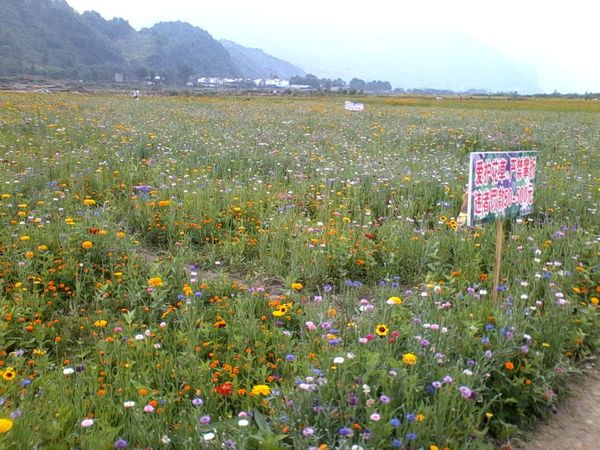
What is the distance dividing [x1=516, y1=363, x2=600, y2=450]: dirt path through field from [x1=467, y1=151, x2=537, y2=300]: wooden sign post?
83 cm

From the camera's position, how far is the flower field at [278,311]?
2469 mm

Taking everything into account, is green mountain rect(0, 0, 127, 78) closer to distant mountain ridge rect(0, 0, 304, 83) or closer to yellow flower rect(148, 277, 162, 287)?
distant mountain ridge rect(0, 0, 304, 83)

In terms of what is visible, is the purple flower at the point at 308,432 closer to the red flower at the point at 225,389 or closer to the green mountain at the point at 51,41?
the red flower at the point at 225,389

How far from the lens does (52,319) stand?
374cm

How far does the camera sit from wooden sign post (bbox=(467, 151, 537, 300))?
3.77 m

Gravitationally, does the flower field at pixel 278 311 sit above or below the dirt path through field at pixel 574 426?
above

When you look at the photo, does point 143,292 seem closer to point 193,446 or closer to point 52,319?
point 52,319

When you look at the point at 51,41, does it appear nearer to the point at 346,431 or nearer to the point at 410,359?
the point at 410,359

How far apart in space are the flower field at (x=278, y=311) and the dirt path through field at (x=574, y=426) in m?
0.11

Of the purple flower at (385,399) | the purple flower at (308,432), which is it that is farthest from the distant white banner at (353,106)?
the purple flower at (308,432)

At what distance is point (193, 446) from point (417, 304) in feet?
6.34

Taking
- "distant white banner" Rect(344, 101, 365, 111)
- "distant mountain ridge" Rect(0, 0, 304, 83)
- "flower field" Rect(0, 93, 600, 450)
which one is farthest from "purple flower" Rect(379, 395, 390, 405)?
"distant mountain ridge" Rect(0, 0, 304, 83)

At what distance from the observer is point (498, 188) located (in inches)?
159

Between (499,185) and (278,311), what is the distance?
204cm
